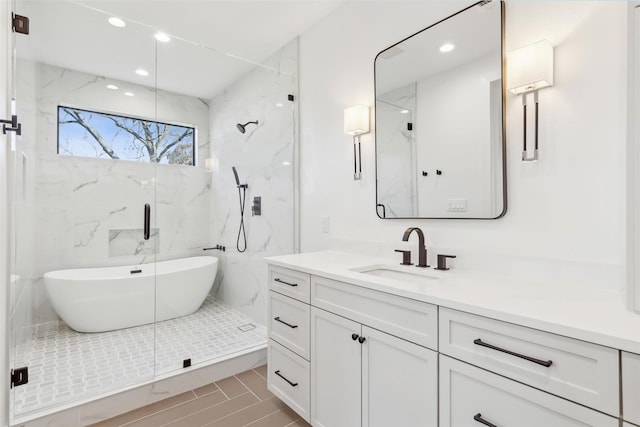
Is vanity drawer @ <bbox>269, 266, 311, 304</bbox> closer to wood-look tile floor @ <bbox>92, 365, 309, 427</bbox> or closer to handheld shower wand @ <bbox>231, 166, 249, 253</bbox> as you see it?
wood-look tile floor @ <bbox>92, 365, 309, 427</bbox>

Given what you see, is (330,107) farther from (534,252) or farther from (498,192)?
(534,252)

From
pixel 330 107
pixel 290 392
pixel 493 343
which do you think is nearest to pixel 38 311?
pixel 290 392

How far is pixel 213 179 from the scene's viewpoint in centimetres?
314

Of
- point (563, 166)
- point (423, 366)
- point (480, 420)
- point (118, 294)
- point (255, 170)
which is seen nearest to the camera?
point (480, 420)

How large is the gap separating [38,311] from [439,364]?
9.11ft

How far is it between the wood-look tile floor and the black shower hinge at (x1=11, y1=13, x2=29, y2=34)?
223 centimetres

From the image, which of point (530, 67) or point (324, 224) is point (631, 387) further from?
point (324, 224)

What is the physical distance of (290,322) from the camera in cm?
186

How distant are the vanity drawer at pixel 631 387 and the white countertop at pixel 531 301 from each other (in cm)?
3

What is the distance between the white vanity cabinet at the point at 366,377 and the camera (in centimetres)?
120

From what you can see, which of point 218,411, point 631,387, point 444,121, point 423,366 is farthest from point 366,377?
point 444,121

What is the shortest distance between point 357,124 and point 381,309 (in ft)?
4.25

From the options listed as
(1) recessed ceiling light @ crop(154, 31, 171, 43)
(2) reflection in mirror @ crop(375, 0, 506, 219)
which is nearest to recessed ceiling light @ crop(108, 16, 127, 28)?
(1) recessed ceiling light @ crop(154, 31, 171, 43)

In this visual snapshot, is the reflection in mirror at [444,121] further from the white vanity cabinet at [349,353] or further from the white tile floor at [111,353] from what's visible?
the white tile floor at [111,353]
